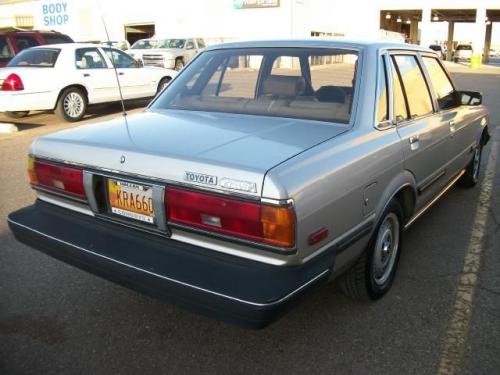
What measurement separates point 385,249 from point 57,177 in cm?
204

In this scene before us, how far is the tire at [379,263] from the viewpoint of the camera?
9.78ft

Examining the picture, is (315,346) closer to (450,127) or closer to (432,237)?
(432,237)

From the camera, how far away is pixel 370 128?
292 cm

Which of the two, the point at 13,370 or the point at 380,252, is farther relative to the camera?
the point at 380,252

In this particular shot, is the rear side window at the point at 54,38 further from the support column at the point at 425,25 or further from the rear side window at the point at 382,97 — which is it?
the support column at the point at 425,25

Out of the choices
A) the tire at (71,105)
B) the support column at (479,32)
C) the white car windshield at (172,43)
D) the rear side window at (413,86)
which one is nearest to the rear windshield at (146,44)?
the white car windshield at (172,43)

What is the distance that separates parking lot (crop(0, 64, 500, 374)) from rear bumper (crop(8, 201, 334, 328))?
1.21 ft

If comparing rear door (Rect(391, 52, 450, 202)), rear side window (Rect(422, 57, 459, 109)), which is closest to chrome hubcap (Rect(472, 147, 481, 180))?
rear side window (Rect(422, 57, 459, 109))

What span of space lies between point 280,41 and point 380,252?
158cm

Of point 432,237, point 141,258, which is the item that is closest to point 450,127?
point 432,237

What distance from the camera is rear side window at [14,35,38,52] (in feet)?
40.3

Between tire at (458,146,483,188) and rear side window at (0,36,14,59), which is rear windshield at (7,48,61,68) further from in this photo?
tire at (458,146,483,188)

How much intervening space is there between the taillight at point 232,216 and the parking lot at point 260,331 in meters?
0.48

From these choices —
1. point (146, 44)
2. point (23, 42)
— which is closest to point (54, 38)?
point (23, 42)
